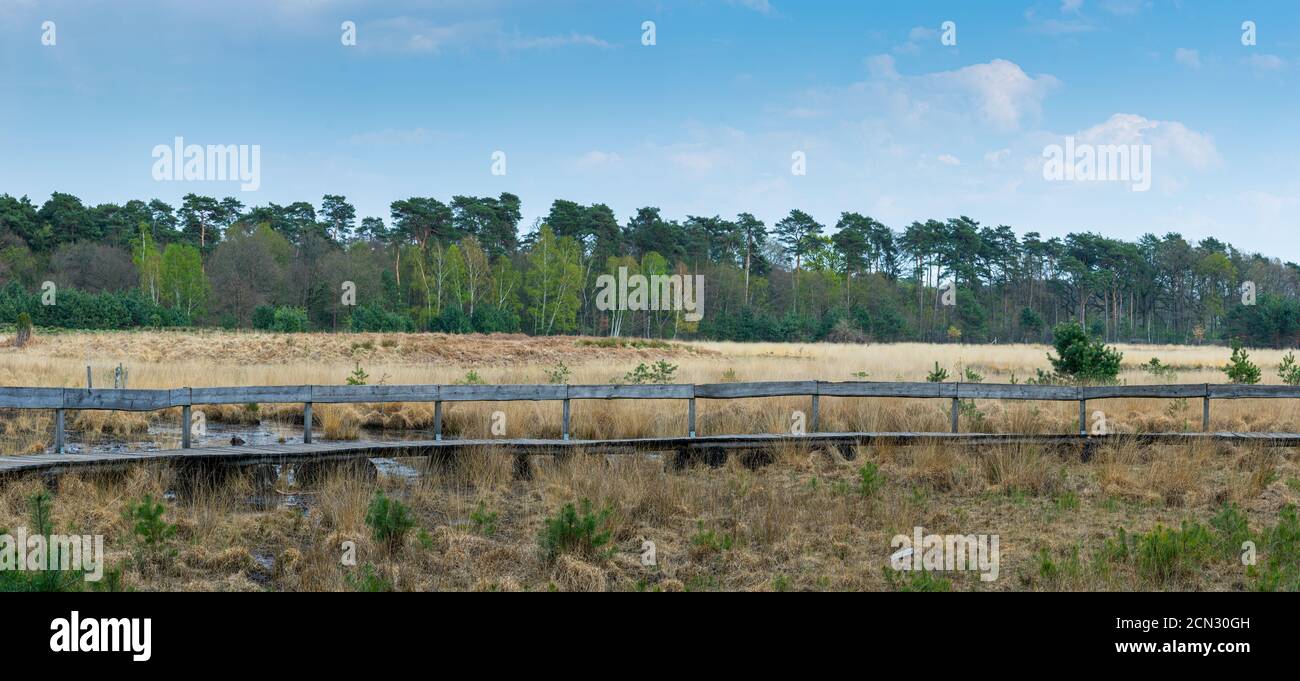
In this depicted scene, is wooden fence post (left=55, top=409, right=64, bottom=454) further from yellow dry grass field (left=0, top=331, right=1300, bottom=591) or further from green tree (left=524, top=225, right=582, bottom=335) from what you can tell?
green tree (left=524, top=225, right=582, bottom=335)

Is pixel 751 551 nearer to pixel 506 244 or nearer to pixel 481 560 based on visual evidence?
pixel 481 560

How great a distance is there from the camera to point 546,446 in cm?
1191

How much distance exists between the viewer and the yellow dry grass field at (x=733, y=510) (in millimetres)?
7102

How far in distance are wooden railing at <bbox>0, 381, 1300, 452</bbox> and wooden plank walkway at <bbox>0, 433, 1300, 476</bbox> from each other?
37 centimetres

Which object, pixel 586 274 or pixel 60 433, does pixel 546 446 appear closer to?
pixel 60 433

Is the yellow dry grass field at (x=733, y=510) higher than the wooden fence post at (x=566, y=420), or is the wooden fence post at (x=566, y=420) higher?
the wooden fence post at (x=566, y=420)

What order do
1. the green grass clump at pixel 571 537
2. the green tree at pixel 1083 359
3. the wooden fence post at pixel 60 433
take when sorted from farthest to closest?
the green tree at pixel 1083 359 < the wooden fence post at pixel 60 433 < the green grass clump at pixel 571 537

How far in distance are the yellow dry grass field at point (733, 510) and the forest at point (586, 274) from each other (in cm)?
4752

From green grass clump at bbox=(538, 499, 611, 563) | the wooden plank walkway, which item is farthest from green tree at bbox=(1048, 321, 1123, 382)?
green grass clump at bbox=(538, 499, 611, 563)
